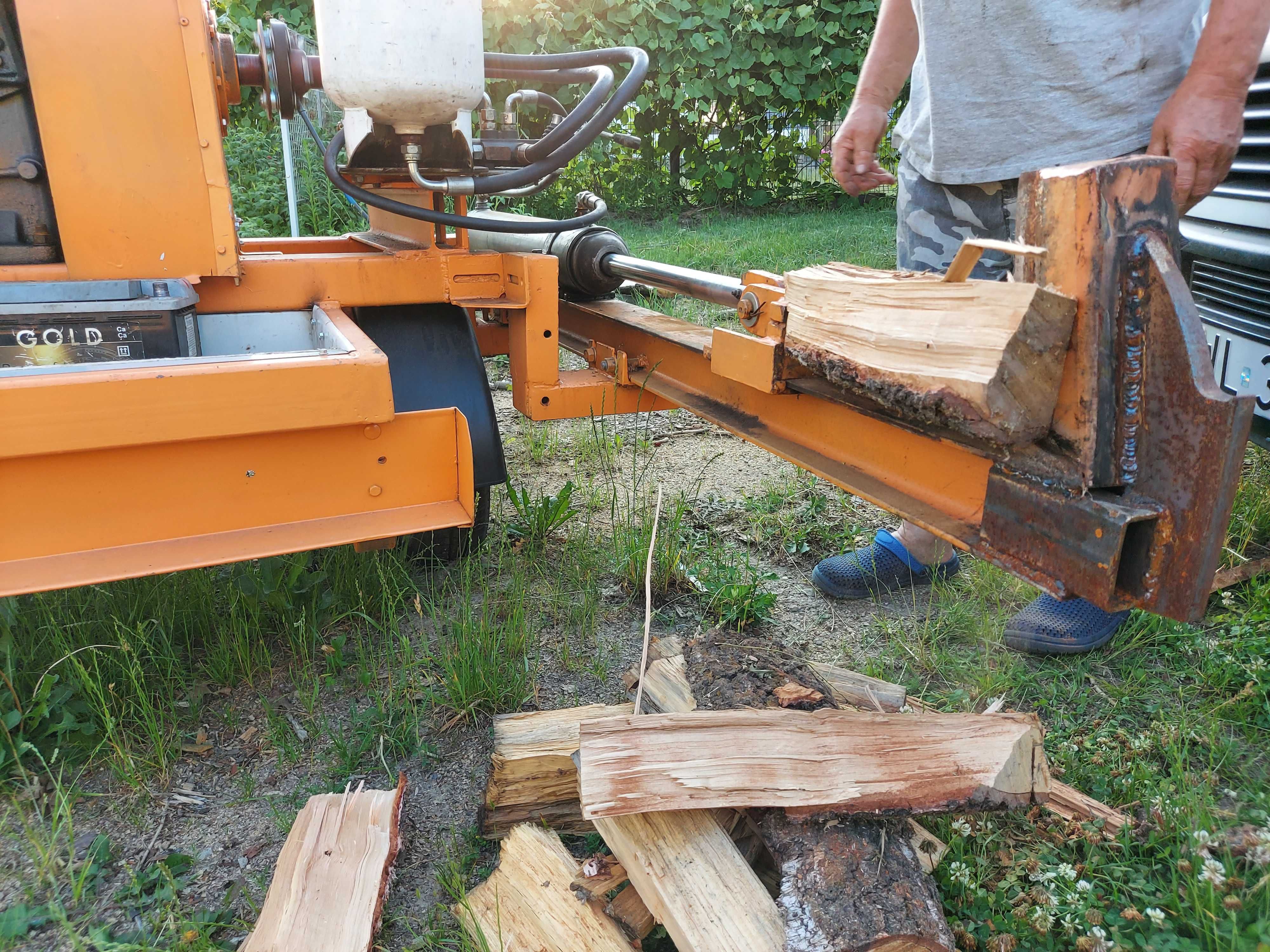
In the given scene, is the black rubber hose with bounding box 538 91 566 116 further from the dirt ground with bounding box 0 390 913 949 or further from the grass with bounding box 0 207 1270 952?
the dirt ground with bounding box 0 390 913 949

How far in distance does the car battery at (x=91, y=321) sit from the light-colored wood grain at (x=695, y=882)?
1.47 metres

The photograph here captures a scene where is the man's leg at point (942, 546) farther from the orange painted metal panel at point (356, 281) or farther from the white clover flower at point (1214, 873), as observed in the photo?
the orange painted metal panel at point (356, 281)

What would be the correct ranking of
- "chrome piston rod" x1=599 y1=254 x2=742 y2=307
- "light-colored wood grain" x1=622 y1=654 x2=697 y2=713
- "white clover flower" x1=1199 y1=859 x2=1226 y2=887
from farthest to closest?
"chrome piston rod" x1=599 y1=254 x2=742 y2=307
"light-colored wood grain" x1=622 y1=654 x2=697 y2=713
"white clover flower" x1=1199 y1=859 x2=1226 y2=887

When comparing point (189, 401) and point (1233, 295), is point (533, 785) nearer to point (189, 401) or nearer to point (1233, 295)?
point (189, 401)

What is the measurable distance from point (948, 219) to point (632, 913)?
74.1 inches

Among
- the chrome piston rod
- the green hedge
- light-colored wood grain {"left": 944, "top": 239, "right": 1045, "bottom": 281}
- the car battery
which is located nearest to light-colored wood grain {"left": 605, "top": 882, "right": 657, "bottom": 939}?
light-colored wood grain {"left": 944, "top": 239, "right": 1045, "bottom": 281}

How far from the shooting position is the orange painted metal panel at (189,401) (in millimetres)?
1624

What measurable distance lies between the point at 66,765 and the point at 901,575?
242 centimetres

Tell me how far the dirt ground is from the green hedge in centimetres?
762

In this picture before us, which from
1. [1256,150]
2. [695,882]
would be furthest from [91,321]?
[1256,150]

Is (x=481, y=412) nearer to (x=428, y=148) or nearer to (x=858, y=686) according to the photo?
(x=428, y=148)

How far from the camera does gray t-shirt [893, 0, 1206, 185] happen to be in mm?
1965

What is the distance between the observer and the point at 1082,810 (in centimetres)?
183

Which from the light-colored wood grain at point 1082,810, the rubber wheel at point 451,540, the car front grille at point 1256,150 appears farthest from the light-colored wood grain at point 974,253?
the car front grille at point 1256,150
